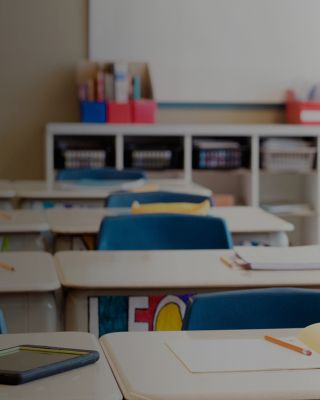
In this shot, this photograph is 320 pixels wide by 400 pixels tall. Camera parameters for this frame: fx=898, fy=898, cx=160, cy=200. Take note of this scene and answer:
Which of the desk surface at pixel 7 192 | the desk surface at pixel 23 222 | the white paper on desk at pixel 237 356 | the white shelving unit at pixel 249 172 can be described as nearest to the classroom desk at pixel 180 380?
the white paper on desk at pixel 237 356

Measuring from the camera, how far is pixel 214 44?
21.1 feet

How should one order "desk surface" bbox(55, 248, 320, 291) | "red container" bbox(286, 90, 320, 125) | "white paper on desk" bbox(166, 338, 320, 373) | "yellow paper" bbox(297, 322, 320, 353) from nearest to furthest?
"white paper on desk" bbox(166, 338, 320, 373) < "yellow paper" bbox(297, 322, 320, 353) < "desk surface" bbox(55, 248, 320, 291) < "red container" bbox(286, 90, 320, 125)

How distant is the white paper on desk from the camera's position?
133 centimetres

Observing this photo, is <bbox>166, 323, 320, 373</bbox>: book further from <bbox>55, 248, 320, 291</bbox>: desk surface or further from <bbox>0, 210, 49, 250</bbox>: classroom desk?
<bbox>0, 210, 49, 250</bbox>: classroom desk

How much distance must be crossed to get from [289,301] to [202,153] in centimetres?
445

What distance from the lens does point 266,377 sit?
1.28 metres

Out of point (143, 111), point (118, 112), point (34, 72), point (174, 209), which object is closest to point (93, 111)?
point (118, 112)

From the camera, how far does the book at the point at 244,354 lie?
1335 millimetres

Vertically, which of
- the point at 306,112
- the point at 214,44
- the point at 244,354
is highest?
the point at 214,44

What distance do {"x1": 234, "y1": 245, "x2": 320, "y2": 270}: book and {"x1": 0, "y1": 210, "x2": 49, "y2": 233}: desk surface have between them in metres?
0.85

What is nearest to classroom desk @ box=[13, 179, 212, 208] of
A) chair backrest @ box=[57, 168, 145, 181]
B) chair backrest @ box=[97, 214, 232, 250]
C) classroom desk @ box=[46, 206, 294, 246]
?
chair backrest @ box=[57, 168, 145, 181]

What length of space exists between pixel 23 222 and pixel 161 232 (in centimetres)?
53

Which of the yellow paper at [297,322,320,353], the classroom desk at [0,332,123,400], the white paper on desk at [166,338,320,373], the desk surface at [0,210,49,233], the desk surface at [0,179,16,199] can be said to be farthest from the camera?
the desk surface at [0,179,16,199]

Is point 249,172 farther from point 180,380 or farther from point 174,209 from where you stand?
point 180,380
